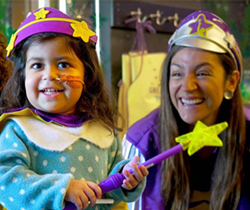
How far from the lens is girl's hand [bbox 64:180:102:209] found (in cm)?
78

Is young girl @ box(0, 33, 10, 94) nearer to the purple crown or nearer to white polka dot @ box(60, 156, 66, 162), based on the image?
the purple crown

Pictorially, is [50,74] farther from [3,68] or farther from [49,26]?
[3,68]

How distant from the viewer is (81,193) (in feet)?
2.58

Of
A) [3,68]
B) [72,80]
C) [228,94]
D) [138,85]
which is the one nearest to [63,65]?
[72,80]

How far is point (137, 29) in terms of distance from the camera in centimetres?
222

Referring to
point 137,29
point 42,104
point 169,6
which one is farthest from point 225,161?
point 169,6

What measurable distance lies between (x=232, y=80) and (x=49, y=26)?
2.50ft

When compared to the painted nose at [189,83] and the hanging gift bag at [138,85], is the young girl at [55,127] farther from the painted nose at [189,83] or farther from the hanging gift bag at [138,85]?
the hanging gift bag at [138,85]

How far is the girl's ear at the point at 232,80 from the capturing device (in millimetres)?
1405

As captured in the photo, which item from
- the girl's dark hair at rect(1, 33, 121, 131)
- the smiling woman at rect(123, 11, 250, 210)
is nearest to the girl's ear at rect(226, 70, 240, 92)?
the smiling woman at rect(123, 11, 250, 210)

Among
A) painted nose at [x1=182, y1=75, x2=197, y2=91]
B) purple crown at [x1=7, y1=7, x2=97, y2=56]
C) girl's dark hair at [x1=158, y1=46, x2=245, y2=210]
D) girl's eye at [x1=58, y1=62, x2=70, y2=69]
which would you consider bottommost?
girl's dark hair at [x1=158, y1=46, x2=245, y2=210]

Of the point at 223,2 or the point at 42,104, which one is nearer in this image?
the point at 42,104

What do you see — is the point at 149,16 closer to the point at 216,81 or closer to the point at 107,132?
the point at 216,81

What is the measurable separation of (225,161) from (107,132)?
1.92 feet
